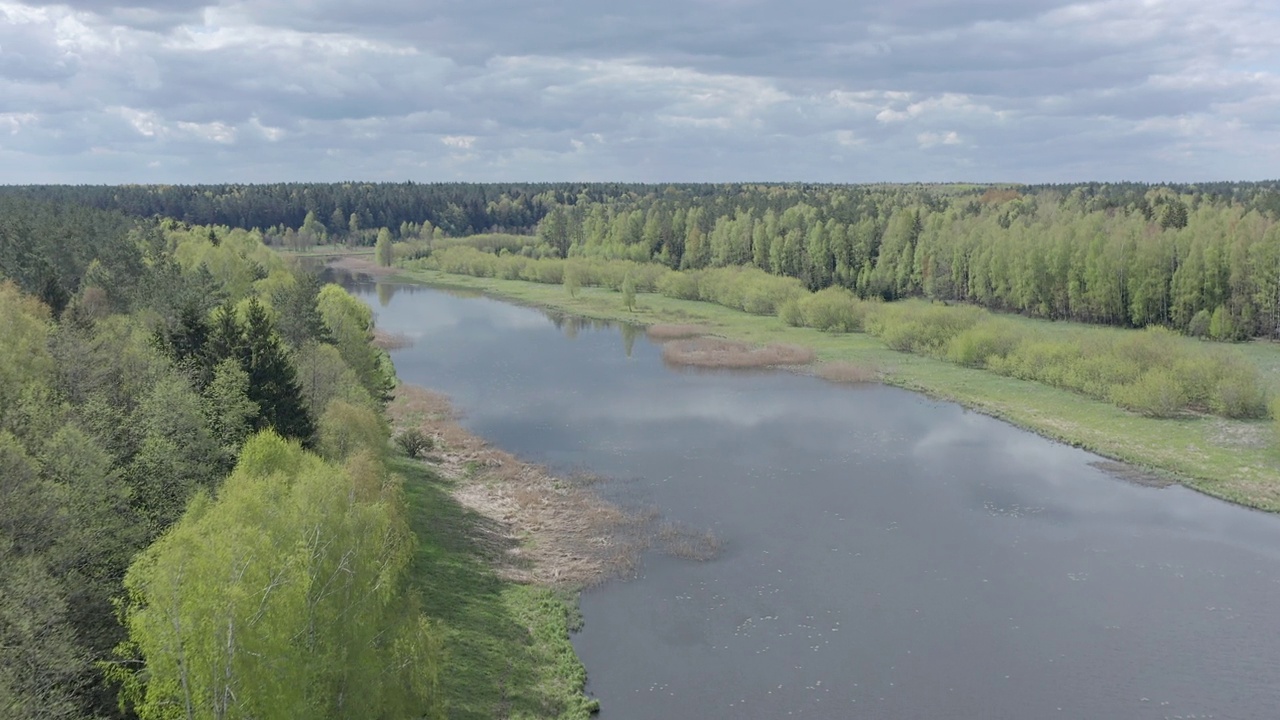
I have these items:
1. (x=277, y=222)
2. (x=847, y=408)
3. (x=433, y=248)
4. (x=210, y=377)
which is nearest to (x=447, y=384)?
(x=847, y=408)

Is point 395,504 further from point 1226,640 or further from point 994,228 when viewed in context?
point 994,228

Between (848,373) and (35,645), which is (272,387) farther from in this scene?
(848,373)

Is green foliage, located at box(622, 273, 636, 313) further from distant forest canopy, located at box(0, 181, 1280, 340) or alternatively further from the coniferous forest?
distant forest canopy, located at box(0, 181, 1280, 340)

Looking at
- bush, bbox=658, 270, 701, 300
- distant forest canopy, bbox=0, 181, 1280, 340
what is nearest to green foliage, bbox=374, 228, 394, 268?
distant forest canopy, bbox=0, 181, 1280, 340

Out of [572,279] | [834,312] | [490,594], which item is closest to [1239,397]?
[834,312]

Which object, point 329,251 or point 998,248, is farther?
point 329,251

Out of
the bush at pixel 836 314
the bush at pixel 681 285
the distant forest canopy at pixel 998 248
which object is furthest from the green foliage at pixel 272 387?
the bush at pixel 681 285
